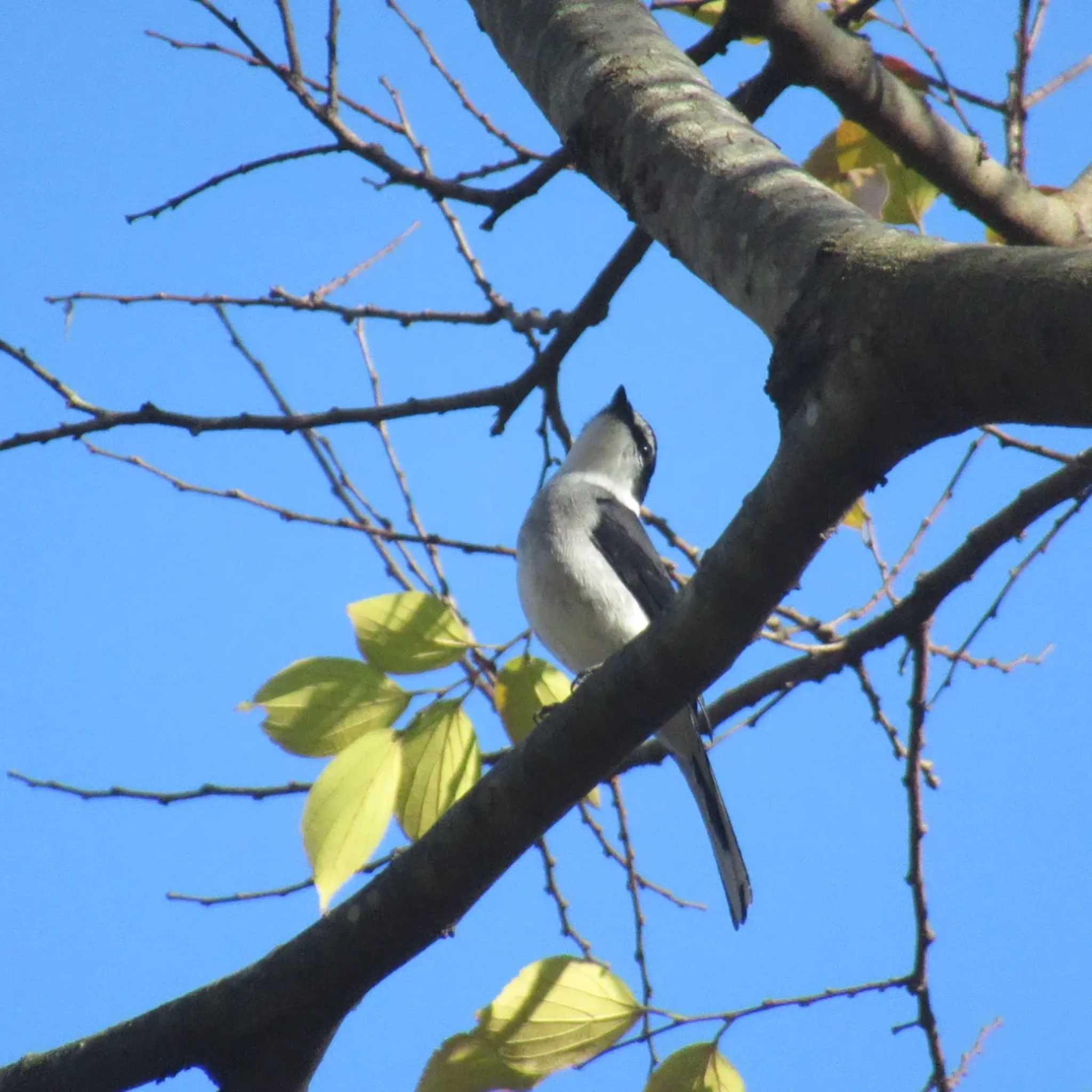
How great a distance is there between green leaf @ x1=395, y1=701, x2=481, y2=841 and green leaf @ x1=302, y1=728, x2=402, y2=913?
2.6 inches

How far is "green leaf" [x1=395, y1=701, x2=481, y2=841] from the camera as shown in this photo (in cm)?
234

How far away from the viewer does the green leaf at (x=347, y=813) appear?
2.19 metres

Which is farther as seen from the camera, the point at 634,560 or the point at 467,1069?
the point at 634,560

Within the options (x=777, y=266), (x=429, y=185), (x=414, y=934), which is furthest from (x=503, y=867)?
(x=429, y=185)

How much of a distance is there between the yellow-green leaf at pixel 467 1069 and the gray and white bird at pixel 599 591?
1552mm

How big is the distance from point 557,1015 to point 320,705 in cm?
69

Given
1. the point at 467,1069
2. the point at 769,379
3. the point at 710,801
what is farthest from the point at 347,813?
the point at 710,801

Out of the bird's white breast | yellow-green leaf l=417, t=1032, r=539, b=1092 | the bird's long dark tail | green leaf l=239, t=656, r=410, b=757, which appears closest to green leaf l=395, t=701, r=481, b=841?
green leaf l=239, t=656, r=410, b=757

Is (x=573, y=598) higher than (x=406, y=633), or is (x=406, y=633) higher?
(x=573, y=598)

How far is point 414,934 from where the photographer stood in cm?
203

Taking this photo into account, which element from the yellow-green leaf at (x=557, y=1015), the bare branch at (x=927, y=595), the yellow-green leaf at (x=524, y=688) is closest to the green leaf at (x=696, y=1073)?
the yellow-green leaf at (x=557, y=1015)

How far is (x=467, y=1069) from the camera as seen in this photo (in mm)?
2105

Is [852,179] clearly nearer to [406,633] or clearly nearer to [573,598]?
[406,633]

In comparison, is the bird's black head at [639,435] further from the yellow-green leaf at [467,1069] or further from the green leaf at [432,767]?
the yellow-green leaf at [467,1069]
